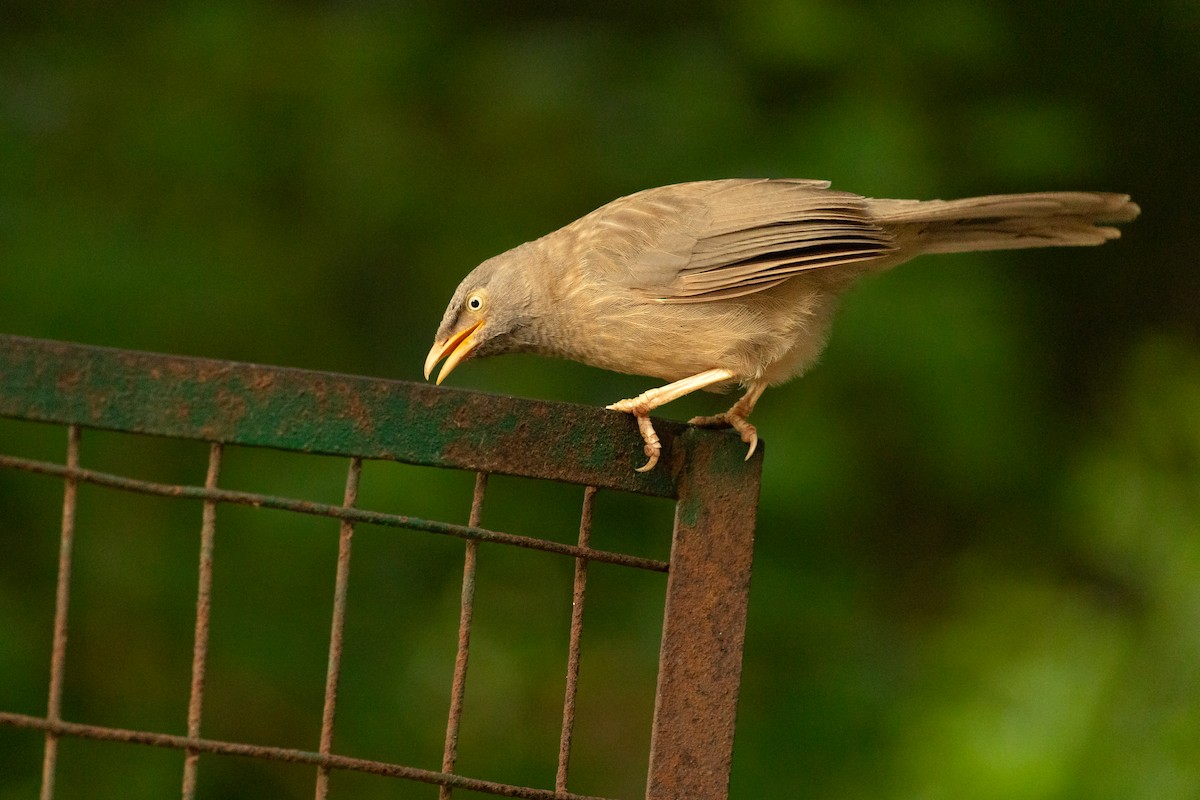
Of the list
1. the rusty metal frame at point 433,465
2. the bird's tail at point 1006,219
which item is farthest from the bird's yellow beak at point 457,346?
the rusty metal frame at point 433,465

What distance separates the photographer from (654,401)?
114 inches

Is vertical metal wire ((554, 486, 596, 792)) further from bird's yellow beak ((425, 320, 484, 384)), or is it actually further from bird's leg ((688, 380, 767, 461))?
bird's yellow beak ((425, 320, 484, 384))

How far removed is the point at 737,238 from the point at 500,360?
192cm

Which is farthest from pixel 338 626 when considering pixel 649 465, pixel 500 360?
pixel 500 360

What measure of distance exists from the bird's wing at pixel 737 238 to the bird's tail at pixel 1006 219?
119mm

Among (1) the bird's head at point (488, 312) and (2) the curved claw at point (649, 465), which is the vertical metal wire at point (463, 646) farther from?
(1) the bird's head at point (488, 312)

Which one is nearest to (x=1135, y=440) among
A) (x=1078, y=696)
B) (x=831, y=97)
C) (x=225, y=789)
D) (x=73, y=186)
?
(x=1078, y=696)

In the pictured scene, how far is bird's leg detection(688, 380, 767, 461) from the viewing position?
240 cm

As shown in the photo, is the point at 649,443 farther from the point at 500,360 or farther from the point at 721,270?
the point at 500,360

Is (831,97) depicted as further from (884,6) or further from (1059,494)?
(1059,494)

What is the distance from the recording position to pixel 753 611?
4.98 meters

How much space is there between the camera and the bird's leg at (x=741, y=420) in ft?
7.88

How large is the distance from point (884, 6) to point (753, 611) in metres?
2.19

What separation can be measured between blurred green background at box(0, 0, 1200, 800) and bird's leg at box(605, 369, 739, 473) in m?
1.55
